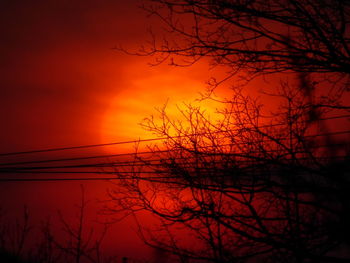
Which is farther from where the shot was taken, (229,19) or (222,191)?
(222,191)

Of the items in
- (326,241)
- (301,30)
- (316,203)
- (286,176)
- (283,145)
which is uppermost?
(301,30)

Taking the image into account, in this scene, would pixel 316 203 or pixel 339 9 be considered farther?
pixel 316 203

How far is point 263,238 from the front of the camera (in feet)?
16.7

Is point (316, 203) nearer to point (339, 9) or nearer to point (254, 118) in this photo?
point (254, 118)

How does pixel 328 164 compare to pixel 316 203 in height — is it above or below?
above

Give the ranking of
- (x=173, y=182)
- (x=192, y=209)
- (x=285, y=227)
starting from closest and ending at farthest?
(x=285, y=227)
(x=192, y=209)
(x=173, y=182)

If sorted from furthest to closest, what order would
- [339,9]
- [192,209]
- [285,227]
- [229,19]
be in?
1. [192,209]
2. [285,227]
3. [229,19]
4. [339,9]

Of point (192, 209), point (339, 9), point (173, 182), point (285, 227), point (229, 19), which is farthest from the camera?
point (173, 182)

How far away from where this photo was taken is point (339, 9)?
4637 millimetres

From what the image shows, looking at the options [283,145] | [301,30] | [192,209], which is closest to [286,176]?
[283,145]

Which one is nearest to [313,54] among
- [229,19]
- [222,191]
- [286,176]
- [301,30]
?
[301,30]

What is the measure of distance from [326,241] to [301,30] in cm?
270

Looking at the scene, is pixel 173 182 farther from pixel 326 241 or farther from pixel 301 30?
pixel 301 30

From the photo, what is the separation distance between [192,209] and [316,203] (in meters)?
1.72
